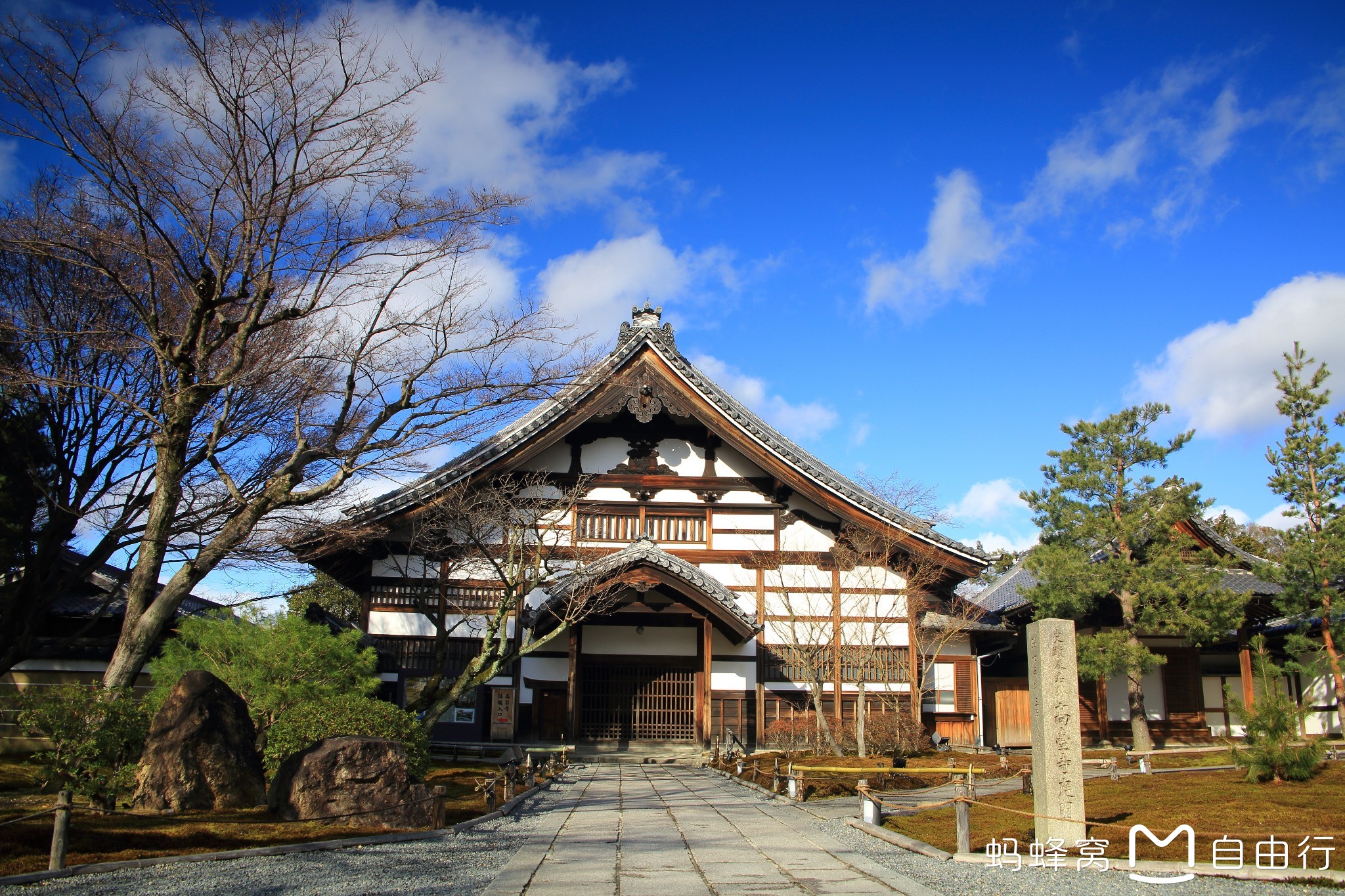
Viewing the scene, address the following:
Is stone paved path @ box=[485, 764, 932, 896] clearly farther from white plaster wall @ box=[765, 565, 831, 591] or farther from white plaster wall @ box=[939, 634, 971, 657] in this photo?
white plaster wall @ box=[939, 634, 971, 657]

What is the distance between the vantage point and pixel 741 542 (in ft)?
66.1

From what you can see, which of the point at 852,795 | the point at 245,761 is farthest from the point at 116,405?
the point at 852,795

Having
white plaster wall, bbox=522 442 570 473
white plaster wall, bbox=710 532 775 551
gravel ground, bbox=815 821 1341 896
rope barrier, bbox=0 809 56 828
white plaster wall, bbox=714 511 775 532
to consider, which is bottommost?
gravel ground, bbox=815 821 1341 896

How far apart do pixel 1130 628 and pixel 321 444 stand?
1743 cm

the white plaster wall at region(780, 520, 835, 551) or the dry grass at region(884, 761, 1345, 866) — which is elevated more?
the white plaster wall at region(780, 520, 835, 551)

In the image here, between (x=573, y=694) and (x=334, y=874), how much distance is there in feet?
37.1

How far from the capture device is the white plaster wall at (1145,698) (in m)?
22.5

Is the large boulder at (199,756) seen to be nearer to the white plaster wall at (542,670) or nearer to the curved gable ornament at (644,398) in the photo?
the white plaster wall at (542,670)

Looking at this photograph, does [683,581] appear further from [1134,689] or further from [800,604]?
[1134,689]

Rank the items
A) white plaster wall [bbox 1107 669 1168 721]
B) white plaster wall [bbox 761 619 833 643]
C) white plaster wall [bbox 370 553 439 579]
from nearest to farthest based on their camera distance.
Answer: white plaster wall [bbox 370 553 439 579], white plaster wall [bbox 761 619 833 643], white plaster wall [bbox 1107 669 1168 721]

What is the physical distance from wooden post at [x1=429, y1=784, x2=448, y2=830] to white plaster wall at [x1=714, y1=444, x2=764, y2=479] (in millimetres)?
12307

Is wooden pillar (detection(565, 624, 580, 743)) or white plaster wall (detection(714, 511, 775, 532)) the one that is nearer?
wooden pillar (detection(565, 624, 580, 743))

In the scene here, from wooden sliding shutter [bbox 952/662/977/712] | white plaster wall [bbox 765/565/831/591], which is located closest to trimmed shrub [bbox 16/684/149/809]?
white plaster wall [bbox 765/565/831/591]

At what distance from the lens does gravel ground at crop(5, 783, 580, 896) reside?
6.59 m
